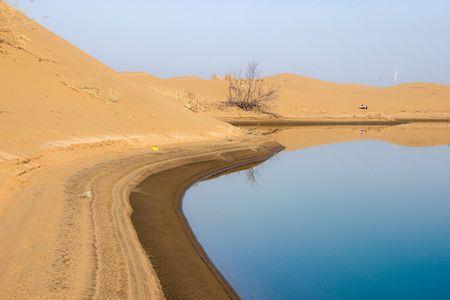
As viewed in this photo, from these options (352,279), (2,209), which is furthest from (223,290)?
(2,209)

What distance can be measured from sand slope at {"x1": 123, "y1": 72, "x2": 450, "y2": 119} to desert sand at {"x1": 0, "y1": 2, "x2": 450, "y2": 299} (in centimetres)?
1198

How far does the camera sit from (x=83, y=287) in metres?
5.16

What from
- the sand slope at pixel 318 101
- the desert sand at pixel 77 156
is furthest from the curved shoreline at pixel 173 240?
the sand slope at pixel 318 101

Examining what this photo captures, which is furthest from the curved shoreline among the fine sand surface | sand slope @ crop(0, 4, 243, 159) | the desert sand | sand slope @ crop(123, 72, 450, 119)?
sand slope @ crop(123, 72, 450, 119)

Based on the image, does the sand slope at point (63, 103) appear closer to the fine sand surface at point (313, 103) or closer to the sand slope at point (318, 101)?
the fine sand surface at point (313, 103)

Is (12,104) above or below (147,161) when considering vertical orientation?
above

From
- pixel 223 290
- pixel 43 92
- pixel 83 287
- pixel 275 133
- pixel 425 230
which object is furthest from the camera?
pixel 275 133

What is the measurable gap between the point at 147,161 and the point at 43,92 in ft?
13.5

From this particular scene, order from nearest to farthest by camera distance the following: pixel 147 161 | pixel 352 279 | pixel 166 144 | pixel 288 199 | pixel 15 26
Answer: pixel 352 279, pixel 288 199, pixel 147 161, pixel 166 144, pixel 15 26

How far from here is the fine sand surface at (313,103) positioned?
128ft

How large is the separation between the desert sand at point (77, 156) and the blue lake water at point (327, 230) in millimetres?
1158

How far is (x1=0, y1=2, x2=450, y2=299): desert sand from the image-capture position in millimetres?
5594

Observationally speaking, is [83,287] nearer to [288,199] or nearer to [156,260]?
[156,260]

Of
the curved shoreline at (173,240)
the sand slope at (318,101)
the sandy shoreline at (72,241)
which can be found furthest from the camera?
the sand slope at (318,101)
